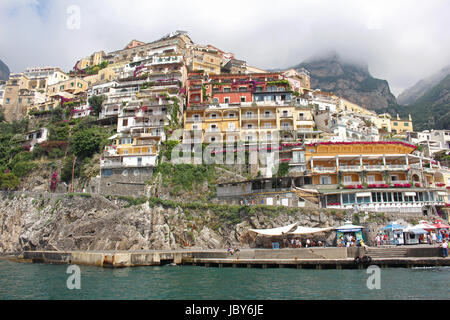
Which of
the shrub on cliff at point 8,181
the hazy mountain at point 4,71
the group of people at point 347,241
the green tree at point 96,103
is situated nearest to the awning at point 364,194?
the group of people at point 347,241

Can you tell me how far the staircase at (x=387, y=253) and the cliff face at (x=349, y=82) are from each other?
4677 inches

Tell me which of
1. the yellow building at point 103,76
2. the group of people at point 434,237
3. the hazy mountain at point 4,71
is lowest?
the group of people at point 434,237

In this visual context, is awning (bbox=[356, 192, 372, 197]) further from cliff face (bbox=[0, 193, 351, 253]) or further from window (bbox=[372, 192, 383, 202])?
cliff face (bbox=[0, 193, 351, 253])

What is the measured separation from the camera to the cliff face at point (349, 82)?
138000 millimetres

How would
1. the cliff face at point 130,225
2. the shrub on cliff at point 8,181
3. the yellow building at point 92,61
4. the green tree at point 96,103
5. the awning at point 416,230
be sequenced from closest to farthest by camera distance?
the awning at point 416,230, the cliff face at point 130,225, the shrub on cliff at point 8,181, the green tree at point 96,103, the yellow building at point 92,61

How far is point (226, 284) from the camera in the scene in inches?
823

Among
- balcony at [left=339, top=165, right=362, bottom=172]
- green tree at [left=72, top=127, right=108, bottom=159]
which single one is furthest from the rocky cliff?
green tree at [left=72, top=127, right=108, bottom=159]

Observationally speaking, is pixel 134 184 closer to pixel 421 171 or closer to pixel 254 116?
pixel 254 116

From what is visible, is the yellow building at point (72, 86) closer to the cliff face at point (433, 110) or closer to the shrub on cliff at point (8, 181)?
the shrub on cliff at point (8, 181)

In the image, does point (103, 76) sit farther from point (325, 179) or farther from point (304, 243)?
point (304, 243)

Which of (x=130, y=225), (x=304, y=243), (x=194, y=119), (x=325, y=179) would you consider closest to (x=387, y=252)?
(x=304, y=243)

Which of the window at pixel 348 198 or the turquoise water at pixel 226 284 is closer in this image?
the turquoise water at pixel 226 284

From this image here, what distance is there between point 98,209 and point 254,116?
94.9 ft
